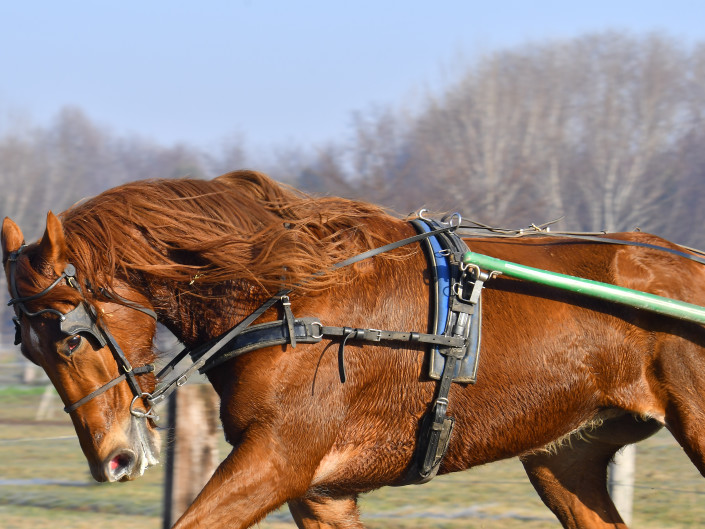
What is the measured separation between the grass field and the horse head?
3.07m

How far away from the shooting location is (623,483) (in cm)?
603

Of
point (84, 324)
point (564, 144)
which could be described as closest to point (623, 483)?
point (84, 324)

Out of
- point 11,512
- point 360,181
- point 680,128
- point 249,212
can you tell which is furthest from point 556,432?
point 680,128

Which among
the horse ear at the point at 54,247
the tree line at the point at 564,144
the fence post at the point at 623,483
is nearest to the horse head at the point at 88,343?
the horse ear at the point at 54,247

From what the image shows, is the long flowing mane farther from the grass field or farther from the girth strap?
the grass field

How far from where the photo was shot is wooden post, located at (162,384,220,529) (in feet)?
17.1

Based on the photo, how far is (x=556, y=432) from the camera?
3.97m

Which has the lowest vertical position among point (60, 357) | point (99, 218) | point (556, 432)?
point (556, 432)

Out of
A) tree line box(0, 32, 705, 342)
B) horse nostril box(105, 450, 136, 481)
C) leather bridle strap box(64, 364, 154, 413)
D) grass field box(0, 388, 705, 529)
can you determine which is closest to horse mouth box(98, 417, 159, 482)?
horse nostril box(105, 450, 136, 481)

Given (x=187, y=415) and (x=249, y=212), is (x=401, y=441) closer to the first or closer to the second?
(x=249, y=212)

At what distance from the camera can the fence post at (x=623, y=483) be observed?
5.96 meters

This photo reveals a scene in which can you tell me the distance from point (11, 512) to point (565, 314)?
5041 mm

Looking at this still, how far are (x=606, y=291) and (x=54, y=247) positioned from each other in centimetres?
229

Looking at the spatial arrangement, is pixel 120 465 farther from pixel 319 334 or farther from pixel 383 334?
pixel 383 334
